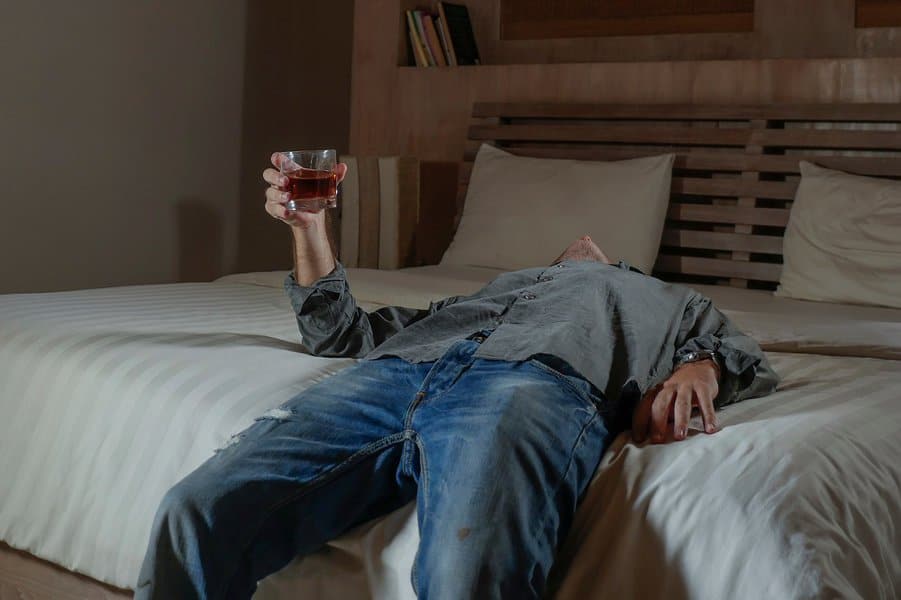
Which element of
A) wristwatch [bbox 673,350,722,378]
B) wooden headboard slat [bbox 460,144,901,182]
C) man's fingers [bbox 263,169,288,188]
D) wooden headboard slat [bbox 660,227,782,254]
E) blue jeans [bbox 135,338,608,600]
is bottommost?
blue jeans [bbox 135,338,608,600]

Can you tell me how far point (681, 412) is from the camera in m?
1.48

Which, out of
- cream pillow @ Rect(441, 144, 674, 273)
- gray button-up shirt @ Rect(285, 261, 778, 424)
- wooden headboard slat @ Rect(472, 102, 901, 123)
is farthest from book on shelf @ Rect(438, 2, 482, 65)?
gray button-up shirt @ Rect(285, 261, 778, 424)

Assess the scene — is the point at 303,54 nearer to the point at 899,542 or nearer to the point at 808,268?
the point at 808,268

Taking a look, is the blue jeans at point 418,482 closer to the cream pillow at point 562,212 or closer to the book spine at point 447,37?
the cream pillow at point 562,212

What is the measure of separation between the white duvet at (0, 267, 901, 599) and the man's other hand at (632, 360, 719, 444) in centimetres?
3

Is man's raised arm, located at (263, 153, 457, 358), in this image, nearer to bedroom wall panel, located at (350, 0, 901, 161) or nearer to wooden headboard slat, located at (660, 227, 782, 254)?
wooden headboard slat, located at (660, 227, 782, 254)

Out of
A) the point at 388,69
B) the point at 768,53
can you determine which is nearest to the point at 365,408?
the point at 768,53

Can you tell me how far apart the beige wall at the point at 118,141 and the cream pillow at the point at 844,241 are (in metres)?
2.44

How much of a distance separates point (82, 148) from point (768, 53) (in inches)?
94.4

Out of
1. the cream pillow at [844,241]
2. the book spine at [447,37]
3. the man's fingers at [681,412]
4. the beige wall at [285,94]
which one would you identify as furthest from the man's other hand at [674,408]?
the beige wall at [285,94]

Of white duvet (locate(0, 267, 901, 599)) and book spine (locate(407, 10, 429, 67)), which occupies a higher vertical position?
book spine (locate(407, 10, 429, 67))

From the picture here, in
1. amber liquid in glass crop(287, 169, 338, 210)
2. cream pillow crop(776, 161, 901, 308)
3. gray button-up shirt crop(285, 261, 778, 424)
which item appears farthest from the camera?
cream pillow crop(776, 161, 901, 308)

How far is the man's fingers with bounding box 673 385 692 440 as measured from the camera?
1.47 meters

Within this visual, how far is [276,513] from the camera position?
4.74 ft
